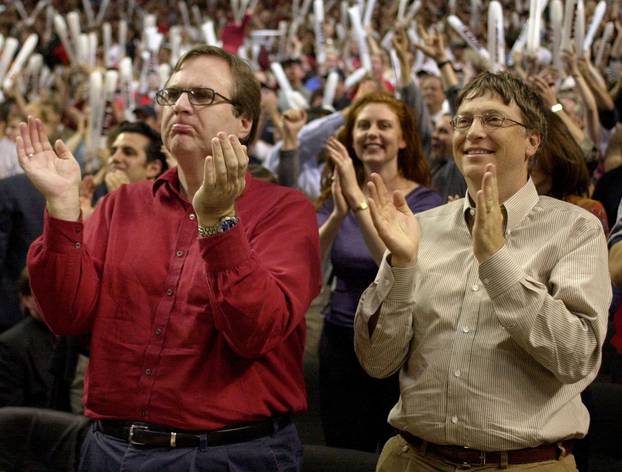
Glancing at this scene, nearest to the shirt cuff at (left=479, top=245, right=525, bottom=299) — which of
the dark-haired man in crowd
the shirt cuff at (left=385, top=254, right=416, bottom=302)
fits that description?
the shirt cuff at (left=385, top=254, right=416, bottom=302)

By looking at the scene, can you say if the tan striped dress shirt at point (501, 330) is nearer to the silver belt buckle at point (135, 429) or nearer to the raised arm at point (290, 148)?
the silver belt buckle at point (135, 429)

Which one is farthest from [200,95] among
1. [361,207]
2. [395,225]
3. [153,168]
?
[153,168]

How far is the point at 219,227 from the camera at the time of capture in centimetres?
183

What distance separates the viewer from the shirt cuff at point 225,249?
1.81m

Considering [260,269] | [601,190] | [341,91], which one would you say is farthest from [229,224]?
[341,91]

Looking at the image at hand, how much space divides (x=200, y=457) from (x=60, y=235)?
1.70ft

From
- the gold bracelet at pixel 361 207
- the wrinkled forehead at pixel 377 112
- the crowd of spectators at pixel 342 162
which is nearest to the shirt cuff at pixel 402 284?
the crowd of spectators at pixel 342 162

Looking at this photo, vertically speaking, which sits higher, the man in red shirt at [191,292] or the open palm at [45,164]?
the open palm at [45,164]

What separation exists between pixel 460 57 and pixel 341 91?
1.51m

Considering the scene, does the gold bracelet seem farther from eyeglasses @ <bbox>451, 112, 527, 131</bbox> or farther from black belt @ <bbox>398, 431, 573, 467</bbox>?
black belt @ <bbox>398, 431, 573, 467</bbox>

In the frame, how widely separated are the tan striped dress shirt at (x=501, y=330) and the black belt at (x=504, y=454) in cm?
2

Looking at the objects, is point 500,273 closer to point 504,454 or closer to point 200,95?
point 504,454

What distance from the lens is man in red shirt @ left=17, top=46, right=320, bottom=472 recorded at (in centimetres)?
184

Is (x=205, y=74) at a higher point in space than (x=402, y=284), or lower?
higher
